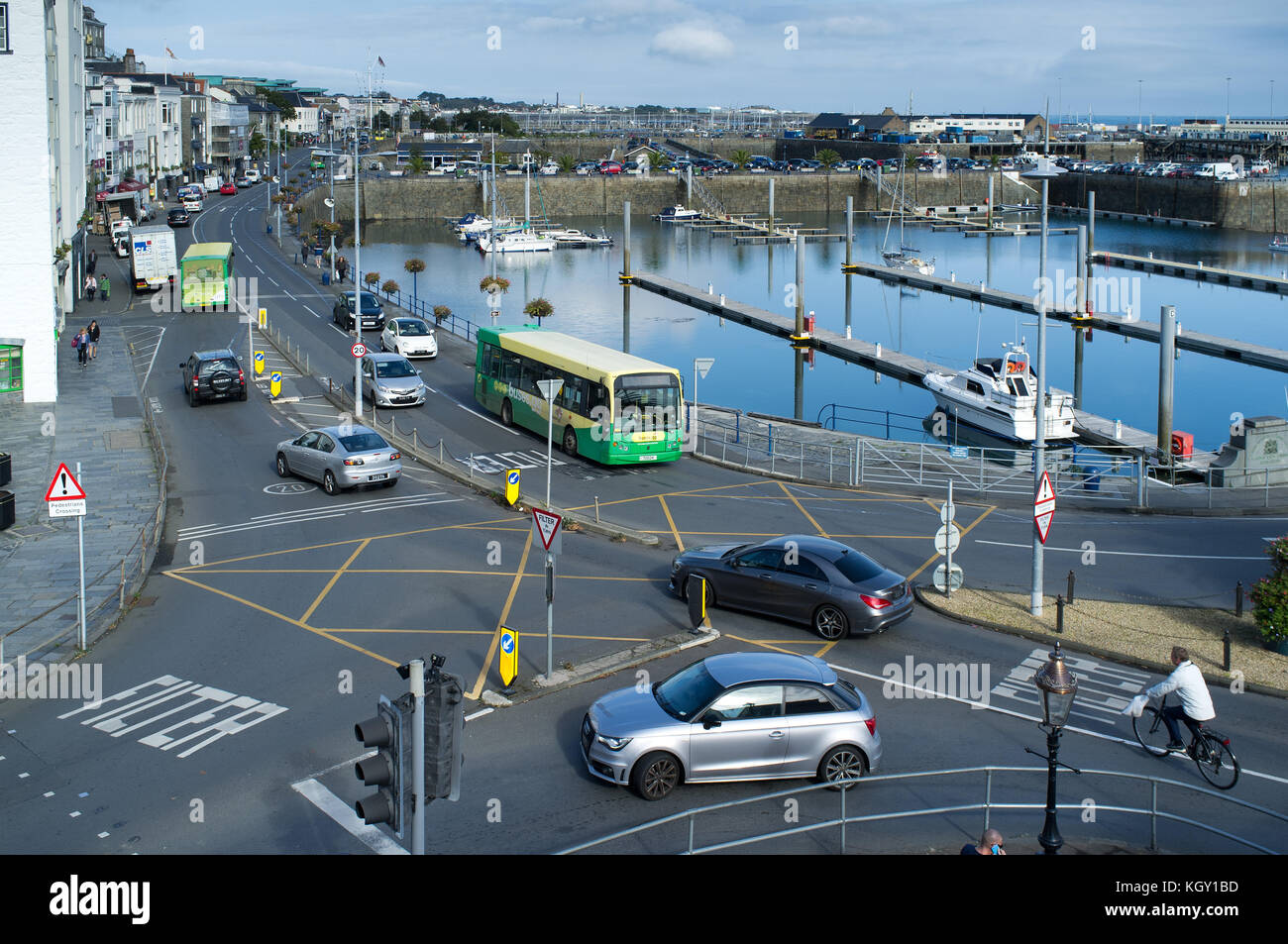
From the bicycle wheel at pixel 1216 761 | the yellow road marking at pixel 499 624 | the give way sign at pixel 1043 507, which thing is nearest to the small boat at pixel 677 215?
the yellow road marking at pixel 499 624

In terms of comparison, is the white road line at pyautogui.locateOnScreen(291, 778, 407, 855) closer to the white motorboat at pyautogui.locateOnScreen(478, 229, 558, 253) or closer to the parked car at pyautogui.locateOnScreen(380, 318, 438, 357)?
the parked car at pyautogui.locateOnScreen(380, 318, 438, 357)

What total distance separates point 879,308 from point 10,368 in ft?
196

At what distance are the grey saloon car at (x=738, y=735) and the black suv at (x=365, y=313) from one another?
136 feet

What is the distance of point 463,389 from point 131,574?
21.0 meters

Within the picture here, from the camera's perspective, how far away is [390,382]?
129 feet

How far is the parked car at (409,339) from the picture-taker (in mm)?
48125

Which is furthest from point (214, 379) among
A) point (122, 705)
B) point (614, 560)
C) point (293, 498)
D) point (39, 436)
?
point (122, 705)

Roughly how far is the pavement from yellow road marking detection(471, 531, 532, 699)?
667 centimetres

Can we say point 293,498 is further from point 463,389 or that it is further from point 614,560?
point 463,389

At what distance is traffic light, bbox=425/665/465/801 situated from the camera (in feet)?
30.0

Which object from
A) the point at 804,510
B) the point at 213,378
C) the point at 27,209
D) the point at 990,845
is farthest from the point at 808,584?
the point at 27,209

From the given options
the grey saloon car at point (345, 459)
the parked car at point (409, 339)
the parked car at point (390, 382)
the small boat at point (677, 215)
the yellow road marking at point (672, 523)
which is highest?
the small boat at point (677, 215)

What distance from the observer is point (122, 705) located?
1722 centimetres

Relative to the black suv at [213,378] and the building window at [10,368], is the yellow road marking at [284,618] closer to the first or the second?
the black suv at [213,378]
